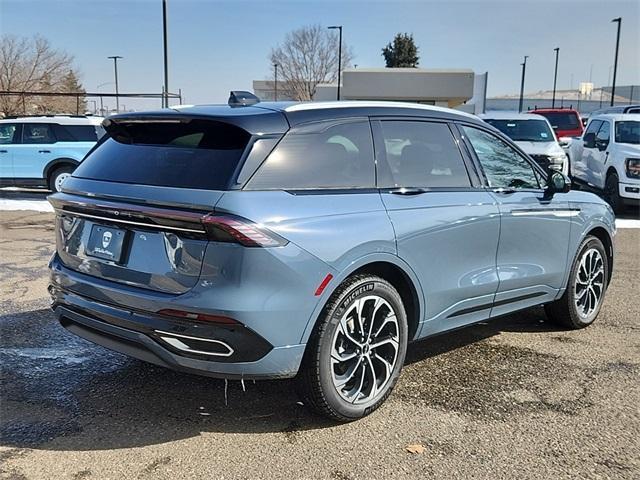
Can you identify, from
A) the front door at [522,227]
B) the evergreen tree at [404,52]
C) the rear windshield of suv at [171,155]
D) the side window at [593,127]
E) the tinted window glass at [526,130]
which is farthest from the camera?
the evergreen tree at [404,52]

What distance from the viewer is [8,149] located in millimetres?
13445

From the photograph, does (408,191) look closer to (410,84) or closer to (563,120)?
(563,120)

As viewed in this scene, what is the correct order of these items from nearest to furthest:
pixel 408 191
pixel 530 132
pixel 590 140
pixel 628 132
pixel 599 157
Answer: pixel 408 191 → pixel 628 132 → pixel 599 157 → pixel 530 132 → pixel 590 140

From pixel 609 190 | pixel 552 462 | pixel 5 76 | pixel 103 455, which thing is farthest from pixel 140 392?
pixel 5 76

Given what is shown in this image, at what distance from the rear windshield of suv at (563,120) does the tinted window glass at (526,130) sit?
664 centimetres

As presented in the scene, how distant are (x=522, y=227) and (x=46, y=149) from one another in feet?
38.0

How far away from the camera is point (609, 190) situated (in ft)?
39.2

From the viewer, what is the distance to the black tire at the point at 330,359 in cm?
322

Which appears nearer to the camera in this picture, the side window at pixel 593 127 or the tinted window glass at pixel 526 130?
the tinted window glass at pixel 526 130

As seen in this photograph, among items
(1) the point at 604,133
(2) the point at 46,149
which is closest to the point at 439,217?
(1) the point at 604,133

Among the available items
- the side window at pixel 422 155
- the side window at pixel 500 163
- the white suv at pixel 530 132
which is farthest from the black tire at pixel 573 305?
the white suv at pixel 530 132

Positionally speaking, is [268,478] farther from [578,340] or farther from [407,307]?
[578,340]

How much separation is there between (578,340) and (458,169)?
72.4 inches

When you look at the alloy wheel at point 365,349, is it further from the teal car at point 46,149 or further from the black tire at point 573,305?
the teal car at point 46,149
